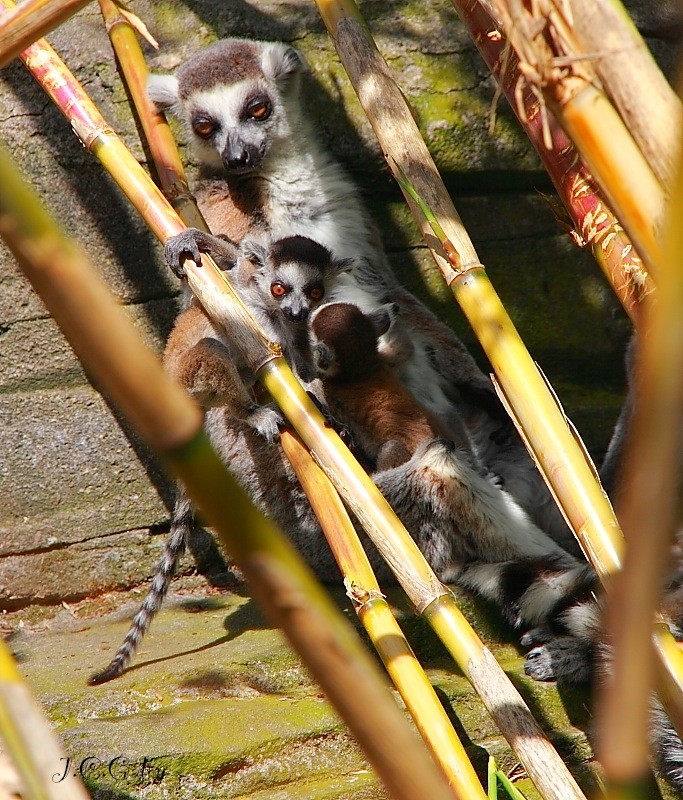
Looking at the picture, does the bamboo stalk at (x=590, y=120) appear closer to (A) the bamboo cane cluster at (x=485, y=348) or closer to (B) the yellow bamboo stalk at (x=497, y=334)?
(A) the bamboo cane cluster at (x=485, y=348)

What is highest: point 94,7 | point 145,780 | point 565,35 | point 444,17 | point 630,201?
point 94,7

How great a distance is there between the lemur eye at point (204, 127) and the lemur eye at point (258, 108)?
0.18 meters

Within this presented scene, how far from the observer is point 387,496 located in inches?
140

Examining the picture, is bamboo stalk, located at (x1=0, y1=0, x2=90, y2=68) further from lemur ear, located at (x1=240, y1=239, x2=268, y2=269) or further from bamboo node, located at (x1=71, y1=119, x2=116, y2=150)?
lemur ear, located at (x1=240, y1=239, x2=268, y2=269)

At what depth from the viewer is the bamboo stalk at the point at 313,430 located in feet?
6.89

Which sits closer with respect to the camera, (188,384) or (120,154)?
(120,154)

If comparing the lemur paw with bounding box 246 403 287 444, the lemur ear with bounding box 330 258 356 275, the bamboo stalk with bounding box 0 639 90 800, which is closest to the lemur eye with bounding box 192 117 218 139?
the lemur ear with bounding box 330 258 356 275

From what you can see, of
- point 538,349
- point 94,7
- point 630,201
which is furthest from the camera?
point 538,349

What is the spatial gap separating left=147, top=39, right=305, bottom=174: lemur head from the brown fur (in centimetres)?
87

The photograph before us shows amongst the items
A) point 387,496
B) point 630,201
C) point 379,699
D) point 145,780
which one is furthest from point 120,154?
point 379,699

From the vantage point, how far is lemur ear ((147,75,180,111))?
3.95 metres

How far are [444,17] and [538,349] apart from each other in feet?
5.84

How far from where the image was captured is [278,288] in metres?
3.85

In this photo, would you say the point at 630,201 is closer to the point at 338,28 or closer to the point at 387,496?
the point at 338,28
